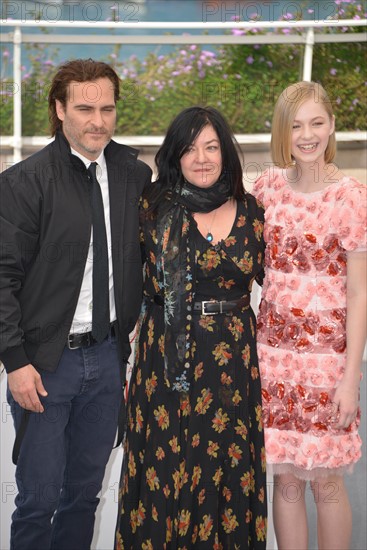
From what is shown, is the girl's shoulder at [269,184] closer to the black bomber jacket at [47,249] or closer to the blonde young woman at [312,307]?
the blonde young woman at [312,307]

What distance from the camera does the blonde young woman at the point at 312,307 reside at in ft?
8.38

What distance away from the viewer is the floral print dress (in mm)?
2580

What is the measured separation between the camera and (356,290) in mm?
2529

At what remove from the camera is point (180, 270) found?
2.52 meters

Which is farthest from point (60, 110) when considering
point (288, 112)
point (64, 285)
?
point (288, 112)

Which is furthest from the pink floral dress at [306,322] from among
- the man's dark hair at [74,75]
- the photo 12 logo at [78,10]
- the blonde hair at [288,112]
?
the photo 12 logo at [78,10]

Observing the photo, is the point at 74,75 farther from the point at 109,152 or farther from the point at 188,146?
the point at 188,146

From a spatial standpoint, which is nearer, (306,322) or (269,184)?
(306,322)

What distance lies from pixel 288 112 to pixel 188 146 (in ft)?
1.11

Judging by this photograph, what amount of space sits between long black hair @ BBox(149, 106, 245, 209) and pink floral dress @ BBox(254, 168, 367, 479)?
182 mm

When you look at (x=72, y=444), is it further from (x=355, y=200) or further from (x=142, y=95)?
(x=142, y=95)

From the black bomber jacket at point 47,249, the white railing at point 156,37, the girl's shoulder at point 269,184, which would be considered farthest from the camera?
the white railing at point 156,37

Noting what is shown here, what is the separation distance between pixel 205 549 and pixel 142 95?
5.25 meters

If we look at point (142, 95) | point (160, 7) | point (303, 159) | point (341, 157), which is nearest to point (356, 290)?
point (303, 159)
